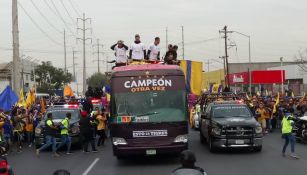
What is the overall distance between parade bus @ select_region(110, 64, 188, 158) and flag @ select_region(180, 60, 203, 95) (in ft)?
26.3

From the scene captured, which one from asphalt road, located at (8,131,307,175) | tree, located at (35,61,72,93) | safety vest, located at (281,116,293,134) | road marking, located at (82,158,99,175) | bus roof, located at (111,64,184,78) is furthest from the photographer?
tree, located at (35,61,72,93)

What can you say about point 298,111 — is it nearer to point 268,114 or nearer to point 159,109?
point 268,114

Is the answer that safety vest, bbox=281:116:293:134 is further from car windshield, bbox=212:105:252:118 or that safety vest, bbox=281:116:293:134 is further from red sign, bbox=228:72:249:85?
red sign, bbox=228:72:249:85

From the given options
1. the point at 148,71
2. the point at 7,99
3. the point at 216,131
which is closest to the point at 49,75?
the point at 7,99

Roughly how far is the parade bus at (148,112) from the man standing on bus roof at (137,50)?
3892mm

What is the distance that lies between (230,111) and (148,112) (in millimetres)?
4870

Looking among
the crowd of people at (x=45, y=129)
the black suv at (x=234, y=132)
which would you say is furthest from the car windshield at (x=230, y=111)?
the crowd of people at (x=45, y=129)

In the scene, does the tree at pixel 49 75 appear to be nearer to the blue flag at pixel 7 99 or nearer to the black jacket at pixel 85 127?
the blue flag at pixel 7 99

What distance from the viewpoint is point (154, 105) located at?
14.8 metres

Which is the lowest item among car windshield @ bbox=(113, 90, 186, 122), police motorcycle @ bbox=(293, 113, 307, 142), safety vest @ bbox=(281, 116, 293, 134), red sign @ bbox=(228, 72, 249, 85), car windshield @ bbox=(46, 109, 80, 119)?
police motorcycle @ bbox=(293, 113, 307, 142)

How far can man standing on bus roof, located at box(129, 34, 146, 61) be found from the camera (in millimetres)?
19047

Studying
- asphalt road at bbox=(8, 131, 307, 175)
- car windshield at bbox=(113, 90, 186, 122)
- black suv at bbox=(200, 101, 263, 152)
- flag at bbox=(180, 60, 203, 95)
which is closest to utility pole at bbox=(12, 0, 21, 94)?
asphalt road at bbox=(8, 131, 307, 175)

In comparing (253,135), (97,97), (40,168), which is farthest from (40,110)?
(253,135)

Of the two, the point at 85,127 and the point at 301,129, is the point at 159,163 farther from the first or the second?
the point at 301,129
